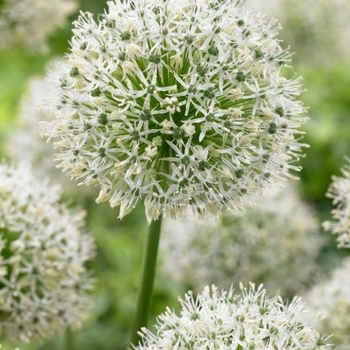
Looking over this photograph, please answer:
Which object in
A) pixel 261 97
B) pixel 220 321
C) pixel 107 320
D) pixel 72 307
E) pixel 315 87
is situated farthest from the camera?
pixel 315 87

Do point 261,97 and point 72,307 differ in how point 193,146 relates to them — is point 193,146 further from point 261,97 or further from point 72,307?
point 72,307

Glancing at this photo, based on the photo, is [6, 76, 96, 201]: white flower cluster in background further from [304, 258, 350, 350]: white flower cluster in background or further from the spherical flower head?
the spherical flower head

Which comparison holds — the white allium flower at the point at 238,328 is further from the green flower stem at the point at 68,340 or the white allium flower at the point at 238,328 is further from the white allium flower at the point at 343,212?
the green flower stem at the point at 68,340

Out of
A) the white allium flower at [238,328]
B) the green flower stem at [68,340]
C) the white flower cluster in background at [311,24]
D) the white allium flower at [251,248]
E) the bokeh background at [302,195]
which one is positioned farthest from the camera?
the white flower cluster in background at [311,24]

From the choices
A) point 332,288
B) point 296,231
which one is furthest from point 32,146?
point 332,288

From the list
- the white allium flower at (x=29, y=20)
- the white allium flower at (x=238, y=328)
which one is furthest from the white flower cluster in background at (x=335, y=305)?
the white allium flower at (x=29, y=20)

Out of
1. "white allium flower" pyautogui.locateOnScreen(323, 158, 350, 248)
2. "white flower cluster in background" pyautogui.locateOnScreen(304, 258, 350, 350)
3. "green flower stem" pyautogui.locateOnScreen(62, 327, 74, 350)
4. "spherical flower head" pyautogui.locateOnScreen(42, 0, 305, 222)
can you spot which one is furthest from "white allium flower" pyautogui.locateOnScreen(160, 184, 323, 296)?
"spherical flower head" pyautogui.locateOnScreen(42, 0, 305, 222)

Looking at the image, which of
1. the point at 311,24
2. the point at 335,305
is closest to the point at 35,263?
the point at 335,305

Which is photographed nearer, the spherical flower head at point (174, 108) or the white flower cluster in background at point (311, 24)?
the spherical flower head at point (174, 108)
